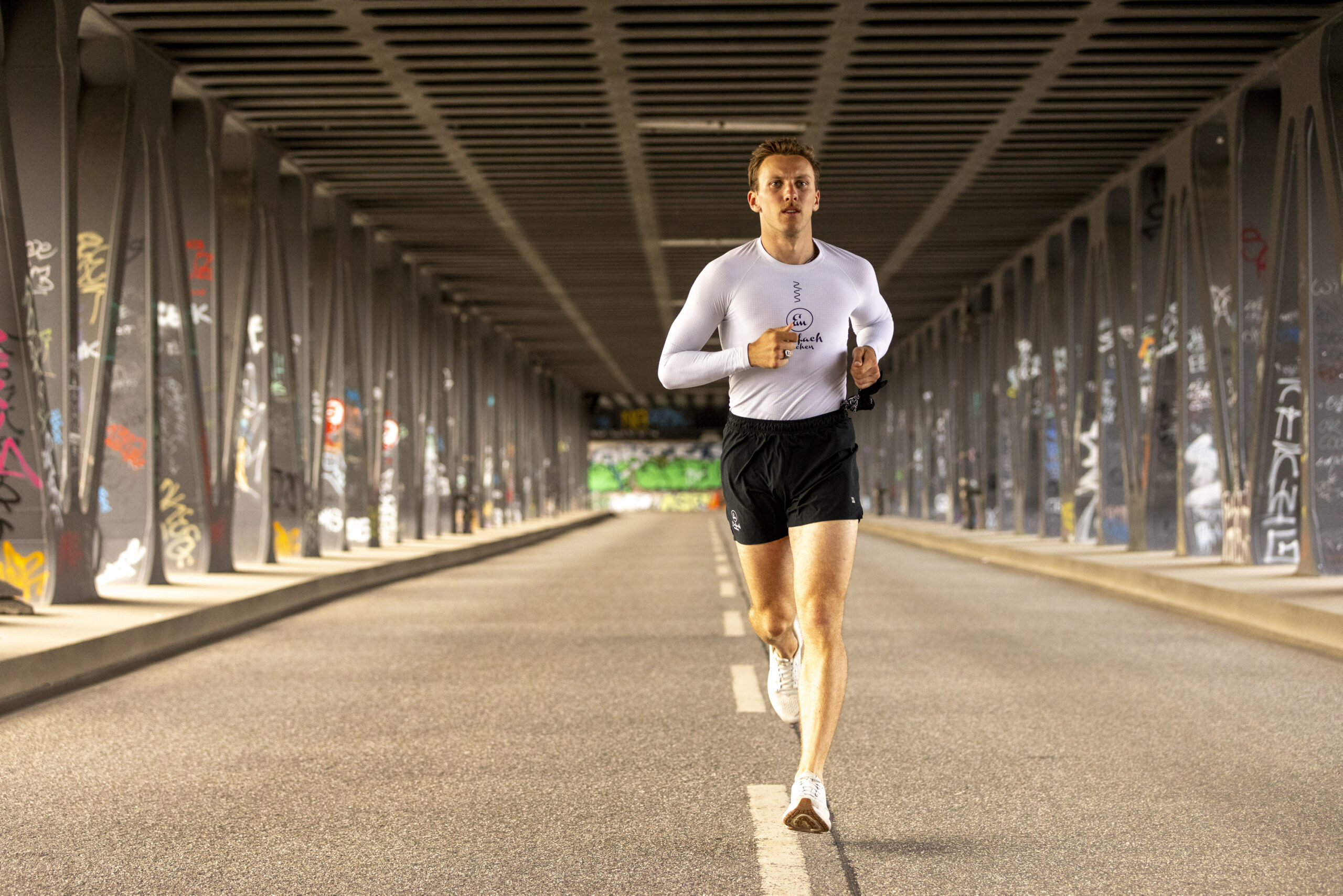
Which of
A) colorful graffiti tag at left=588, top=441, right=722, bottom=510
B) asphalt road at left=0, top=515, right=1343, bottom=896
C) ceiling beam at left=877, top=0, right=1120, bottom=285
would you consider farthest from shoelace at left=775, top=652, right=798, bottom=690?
colorful graffiti tag at left=588, top=441, right=722, bottom=510

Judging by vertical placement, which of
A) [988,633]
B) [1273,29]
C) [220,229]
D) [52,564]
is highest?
[1273,29]

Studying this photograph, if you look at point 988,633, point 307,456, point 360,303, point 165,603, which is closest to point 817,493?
point 988,633

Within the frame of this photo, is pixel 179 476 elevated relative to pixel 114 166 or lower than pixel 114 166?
lower

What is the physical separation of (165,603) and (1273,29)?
1097 cm

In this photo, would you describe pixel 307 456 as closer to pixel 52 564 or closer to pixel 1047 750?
pixel 52 564

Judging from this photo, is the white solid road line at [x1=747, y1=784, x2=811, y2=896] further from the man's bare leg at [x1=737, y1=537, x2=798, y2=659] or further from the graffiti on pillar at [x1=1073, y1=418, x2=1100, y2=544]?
the graffiti on pillar at [x1=1073, y1=418, x2=1100, y2=544]

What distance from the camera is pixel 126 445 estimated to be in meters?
13.3

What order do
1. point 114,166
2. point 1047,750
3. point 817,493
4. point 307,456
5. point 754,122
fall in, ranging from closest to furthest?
point 817,493 < point 1047,750 < point 114,166 < point 754,122 < point 307,456

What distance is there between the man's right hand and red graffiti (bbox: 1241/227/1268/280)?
463 inches

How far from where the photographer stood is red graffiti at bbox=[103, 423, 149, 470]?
1324 centimetres

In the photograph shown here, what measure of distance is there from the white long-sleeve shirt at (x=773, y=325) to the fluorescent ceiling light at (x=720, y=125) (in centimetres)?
1149

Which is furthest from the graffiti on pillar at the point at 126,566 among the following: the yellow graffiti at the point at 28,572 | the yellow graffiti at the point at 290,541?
the yellow graffiti at the point at 290,541

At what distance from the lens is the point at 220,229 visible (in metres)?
15.1

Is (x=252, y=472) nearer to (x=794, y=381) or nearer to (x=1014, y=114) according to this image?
(x=1014, y=114)
